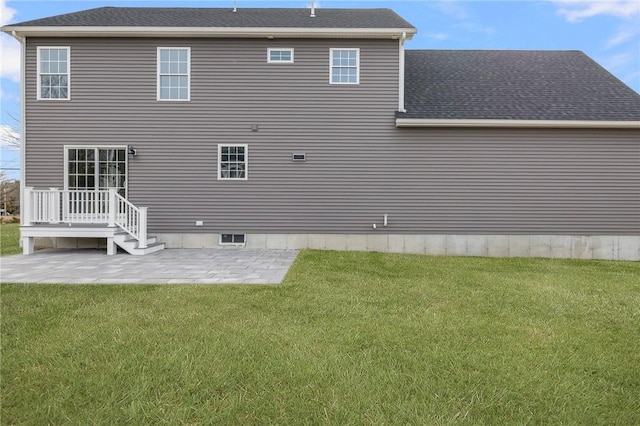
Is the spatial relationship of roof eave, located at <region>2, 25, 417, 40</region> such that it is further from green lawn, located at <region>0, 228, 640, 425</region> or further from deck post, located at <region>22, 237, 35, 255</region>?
green lawn, located at <region>0, 228, 640, 425</region>

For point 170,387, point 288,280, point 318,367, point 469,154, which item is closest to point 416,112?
point 469,154

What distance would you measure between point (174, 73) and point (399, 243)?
25.2ft

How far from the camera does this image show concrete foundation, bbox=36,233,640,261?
9.71m

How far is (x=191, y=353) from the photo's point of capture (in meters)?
3.02

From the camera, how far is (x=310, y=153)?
9797 millimetres

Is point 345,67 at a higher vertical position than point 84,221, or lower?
higher

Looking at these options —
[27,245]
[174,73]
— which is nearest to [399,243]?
[174,73]

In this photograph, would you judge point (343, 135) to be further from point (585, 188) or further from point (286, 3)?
point (585, 188)

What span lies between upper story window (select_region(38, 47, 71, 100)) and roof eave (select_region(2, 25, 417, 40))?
428 millimetres

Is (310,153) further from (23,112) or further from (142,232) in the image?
(23,112)

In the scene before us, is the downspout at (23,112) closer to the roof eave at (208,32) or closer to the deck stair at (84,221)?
the roof eave at (208,32)

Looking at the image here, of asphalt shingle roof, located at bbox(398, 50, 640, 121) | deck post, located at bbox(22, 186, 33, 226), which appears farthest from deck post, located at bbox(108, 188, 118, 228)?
asphalt shingle roof, located at bbox(398, 50, 640, 121)

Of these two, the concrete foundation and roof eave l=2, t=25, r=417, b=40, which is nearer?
roof eave l=2, t=25, r=417, b=40

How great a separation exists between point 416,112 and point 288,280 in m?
6.26
